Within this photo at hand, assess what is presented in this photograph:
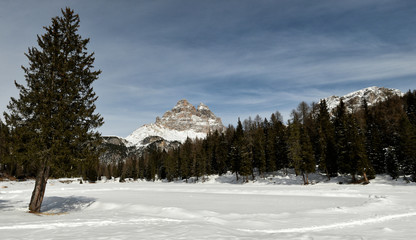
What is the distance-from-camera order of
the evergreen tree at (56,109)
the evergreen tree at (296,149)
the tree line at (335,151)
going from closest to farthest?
the evergreen tree at (56,109), the tree line at (335,151), the evergreen tree at (296,149)

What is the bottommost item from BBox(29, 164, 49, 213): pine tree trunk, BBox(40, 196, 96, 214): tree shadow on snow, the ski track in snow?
BBox(40, 196, 96, 214): tree shadow on snow

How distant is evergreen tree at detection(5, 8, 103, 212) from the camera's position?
1507 centimetres

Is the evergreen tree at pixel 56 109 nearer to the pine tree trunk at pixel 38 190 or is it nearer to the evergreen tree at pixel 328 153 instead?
the pine tree trunk at pixel 38 190

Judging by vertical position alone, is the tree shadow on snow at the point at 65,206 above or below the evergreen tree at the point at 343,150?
below

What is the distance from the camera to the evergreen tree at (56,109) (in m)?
15.1

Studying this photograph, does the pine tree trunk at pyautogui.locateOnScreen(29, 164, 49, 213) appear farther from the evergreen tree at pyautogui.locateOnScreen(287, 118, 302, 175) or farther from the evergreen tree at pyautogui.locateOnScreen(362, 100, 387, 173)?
the evergreen tree at pyautogui.locateOnScreen(362, 100, 387, 173)

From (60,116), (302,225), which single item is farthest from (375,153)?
(60,116)

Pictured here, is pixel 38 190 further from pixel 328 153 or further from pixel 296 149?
pixel 328 153

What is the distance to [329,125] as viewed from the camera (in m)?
61.1

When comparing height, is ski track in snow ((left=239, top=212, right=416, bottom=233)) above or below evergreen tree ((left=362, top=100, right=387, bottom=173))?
below

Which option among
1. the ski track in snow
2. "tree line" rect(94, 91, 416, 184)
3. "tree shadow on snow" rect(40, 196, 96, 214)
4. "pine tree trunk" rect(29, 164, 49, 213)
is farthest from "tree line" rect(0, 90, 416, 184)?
the ski track in snow

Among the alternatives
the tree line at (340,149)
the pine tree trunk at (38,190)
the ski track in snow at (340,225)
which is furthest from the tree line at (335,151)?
the ski track in snow at (340,225)

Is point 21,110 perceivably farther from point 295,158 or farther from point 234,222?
point 295,158

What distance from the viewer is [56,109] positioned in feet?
53.8
